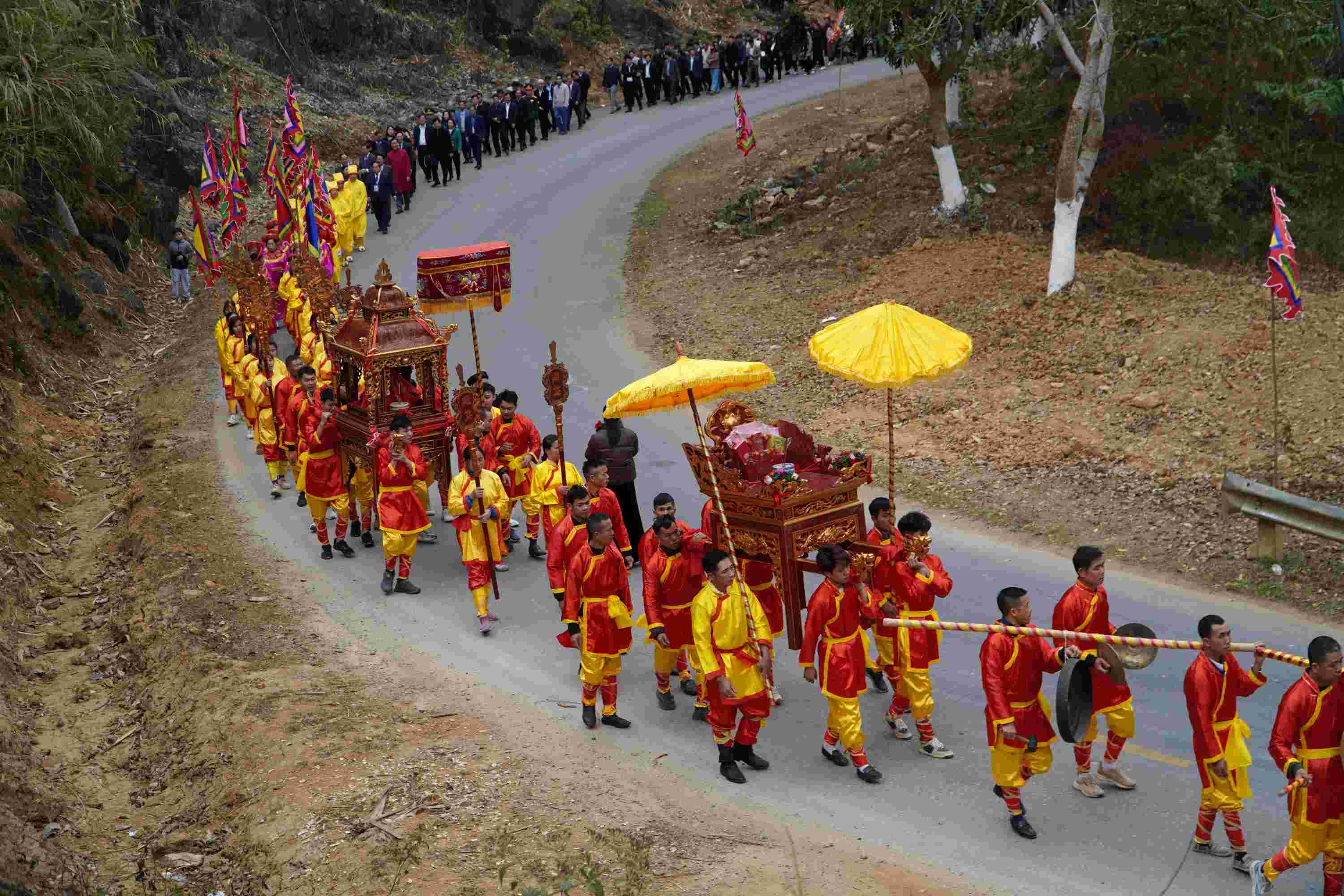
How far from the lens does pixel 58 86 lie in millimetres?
21266

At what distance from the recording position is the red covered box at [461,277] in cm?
1346

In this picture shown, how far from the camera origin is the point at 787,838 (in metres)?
8.17

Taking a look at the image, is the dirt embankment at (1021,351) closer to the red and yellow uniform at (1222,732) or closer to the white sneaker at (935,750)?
the white sneaker at (935,750)

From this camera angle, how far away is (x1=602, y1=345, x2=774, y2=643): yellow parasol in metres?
9.50

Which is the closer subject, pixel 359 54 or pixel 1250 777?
pixel 1250 777

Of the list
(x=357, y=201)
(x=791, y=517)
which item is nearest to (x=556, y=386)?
(x=791, y=517)

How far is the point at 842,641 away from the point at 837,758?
0.89 meters

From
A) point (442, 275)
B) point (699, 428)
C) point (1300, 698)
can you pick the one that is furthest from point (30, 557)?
point (1300, 698)

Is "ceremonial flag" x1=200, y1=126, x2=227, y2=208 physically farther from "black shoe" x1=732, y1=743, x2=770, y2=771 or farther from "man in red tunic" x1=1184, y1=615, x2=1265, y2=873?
"man in red tunic" x1=1184, y1=615, x2=1265, y2=873

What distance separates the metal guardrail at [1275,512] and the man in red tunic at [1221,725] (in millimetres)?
4231

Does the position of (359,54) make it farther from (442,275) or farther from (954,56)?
(442,275)

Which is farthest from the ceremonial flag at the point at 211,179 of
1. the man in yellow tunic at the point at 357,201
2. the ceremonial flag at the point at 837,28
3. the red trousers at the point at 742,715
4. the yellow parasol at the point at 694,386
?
the red trousers at the point at 742,715

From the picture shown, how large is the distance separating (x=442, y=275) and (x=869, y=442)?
5257 millimetres

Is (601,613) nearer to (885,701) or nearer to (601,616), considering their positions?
(601,616)
